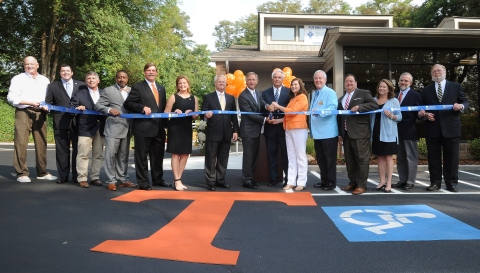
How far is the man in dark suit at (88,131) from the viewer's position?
6602 mm

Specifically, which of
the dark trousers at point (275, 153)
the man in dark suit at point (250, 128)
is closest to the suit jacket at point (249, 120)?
the man in dark suit at point (250, 128)

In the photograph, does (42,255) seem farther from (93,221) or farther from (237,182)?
(237,182)

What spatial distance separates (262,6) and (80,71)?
29.0 meters

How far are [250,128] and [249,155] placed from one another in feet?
1.56

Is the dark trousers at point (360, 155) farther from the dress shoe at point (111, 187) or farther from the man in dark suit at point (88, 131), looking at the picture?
the man in dark suit at point (88, 131)

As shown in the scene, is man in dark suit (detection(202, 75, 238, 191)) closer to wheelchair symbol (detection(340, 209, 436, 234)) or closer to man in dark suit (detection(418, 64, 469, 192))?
wheelchair symbol (detection(340, 209, 436, 234))

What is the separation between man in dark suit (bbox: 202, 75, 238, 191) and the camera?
662 cm

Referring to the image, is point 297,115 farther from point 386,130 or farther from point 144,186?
point 144,186

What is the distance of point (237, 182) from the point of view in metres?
7.55

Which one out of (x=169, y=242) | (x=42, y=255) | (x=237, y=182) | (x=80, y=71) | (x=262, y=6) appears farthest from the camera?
(x=262, y=6)

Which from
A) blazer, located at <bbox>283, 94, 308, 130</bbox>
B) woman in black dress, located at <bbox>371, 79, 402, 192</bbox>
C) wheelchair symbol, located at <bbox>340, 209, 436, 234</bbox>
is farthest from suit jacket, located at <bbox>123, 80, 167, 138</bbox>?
woman in black dress, located at <bbox>371, 79, 402, 192</bbox>

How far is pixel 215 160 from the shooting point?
6.73 m

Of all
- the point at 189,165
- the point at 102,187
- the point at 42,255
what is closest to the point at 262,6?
the point at 189,165

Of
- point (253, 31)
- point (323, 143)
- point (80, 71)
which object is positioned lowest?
point (323, 143)
